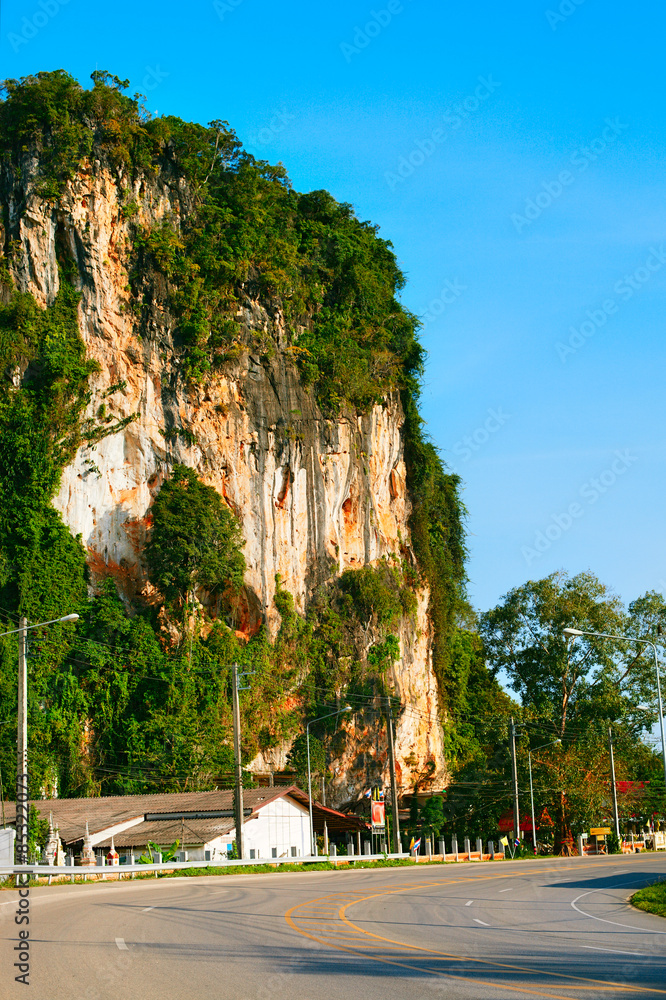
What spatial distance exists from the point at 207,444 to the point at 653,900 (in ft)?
139

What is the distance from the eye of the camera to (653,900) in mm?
18875

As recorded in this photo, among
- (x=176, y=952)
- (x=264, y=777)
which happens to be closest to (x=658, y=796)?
(x=264, y=777)

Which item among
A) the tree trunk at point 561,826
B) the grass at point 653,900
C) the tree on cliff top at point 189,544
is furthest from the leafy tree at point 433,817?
the grass at point 653,900

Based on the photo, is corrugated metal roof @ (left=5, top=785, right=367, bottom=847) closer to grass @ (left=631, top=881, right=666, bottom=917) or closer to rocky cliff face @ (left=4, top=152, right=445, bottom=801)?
rocky cliff face @ (left=4, top=152, right=445, bottom=801)

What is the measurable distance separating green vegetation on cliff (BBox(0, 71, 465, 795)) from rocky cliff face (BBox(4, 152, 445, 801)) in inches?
29.5

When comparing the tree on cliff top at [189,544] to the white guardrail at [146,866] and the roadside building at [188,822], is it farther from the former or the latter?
the white guardrail at [146,866]

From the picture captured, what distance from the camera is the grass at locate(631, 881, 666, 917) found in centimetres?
1738

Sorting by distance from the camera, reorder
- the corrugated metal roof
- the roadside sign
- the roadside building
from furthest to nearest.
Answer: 1. the corrugated metal roof
2. the roadside building
3. the roadside sign

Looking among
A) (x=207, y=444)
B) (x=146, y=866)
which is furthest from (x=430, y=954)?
(x=207, y=444)

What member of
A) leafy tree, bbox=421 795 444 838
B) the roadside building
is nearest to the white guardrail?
the roadside building

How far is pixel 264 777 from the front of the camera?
2116 inches

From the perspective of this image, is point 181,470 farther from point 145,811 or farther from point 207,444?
point 145,811

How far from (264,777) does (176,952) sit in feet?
143

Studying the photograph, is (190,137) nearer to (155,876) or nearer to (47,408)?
(47,408)
